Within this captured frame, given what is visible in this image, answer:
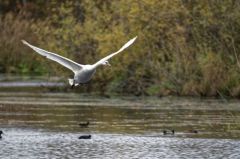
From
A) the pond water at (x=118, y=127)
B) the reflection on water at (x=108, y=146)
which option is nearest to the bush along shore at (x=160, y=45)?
the pond water at (x=118, y=127)

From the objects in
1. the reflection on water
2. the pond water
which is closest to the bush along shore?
the pond water

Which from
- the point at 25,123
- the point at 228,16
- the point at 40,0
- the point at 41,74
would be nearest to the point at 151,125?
the point at 25,123

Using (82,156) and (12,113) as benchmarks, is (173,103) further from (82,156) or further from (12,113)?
(82,156)

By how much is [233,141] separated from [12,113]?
27.2ft

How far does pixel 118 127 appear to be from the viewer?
80.9 feet

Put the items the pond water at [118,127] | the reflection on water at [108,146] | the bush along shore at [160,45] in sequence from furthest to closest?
the bush along shore at [160,45] < the pond water at [118,127] < the reflection on water at [108,146]

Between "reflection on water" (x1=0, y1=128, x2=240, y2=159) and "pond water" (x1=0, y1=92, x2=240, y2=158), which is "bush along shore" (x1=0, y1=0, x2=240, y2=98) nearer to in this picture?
"pond water" (x1=0, y1=92, x2=240, y2=158)

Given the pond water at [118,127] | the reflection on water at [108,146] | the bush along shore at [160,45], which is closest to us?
the reflection on water at [108,146]

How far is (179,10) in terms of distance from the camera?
35.2 meters

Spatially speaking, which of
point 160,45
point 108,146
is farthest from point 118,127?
point 160,45

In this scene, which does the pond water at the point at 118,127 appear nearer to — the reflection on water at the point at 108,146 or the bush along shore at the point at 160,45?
the reflection on water at the point at 108,146

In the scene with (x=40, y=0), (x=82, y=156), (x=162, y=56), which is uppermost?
(x=40, y=0)

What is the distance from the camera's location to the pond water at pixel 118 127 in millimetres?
20375

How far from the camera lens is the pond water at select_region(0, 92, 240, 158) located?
2038cm
